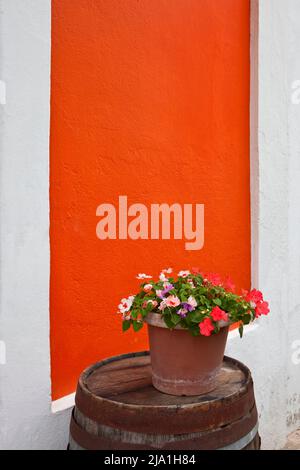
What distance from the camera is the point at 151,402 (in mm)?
1477

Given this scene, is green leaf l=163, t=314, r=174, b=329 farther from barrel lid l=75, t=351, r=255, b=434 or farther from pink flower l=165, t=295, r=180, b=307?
barrel lid l=75, t=351, r=255, b=434

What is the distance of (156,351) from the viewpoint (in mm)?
1601

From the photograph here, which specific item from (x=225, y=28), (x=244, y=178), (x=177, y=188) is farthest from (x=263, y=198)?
(x=225, y=28)

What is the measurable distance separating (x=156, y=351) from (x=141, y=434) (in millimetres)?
302

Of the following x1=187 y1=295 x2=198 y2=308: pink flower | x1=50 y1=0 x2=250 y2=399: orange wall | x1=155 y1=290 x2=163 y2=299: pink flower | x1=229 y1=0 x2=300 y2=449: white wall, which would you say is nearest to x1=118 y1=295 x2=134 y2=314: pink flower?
x1=155 y1=290 x2=163 y2=299: pink flower

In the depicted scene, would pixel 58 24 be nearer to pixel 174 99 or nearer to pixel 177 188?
pixel 174 99

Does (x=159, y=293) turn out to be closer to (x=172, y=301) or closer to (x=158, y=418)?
(x=172, y=301)

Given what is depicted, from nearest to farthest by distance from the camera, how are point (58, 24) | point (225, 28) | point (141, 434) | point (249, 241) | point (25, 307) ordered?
point (141, 434) < point (25, 307) < point (58, 24) < point (225, 28) < point (249, 241)

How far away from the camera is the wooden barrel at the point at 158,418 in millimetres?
1377

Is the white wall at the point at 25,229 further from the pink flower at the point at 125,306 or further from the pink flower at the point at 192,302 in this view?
the pink flower at the point at 192,302

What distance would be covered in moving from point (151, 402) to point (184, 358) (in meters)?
0.18

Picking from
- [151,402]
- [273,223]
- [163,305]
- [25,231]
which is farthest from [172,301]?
[273,223]

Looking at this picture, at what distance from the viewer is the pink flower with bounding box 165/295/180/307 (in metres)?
1.51

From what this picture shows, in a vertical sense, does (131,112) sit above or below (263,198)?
above
